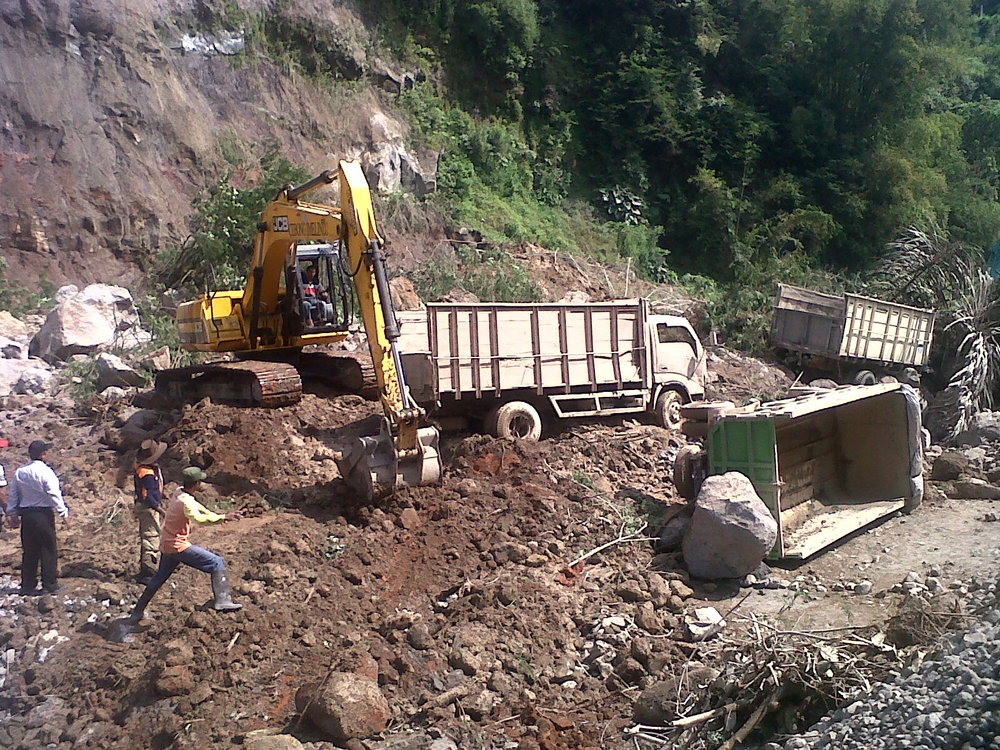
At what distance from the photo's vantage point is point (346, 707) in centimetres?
556

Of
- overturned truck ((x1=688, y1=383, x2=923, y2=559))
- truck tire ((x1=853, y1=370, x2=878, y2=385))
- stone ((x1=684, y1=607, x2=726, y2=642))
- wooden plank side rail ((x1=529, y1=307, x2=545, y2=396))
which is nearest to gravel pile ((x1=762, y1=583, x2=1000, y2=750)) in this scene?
stone ((x1=684, y1=607, x2=726, y2=642))

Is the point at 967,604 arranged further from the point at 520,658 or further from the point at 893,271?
the point at 893,271

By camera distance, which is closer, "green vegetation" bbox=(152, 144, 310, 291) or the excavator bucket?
the excavator bucket

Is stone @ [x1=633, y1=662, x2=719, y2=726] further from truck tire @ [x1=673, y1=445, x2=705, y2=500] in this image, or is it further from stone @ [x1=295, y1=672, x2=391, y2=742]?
truck tire @ [x1=673, y1=445, x2=705, y2=500]

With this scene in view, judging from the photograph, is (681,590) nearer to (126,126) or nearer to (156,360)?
(156,360)

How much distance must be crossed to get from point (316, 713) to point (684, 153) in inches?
1121

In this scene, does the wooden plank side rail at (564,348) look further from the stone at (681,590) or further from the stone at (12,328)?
the stone at (12,328)

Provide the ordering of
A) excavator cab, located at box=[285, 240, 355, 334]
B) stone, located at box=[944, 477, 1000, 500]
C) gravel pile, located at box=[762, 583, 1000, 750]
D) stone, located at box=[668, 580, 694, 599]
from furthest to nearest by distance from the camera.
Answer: excavator cab, located at box=[285, 240, 355, 334], stone, located at box=[944, 477, 1000, 500], stone, located at box=[668, 580, 694, 599], gravel pile, located at box=[762, 583, 1000, 750]

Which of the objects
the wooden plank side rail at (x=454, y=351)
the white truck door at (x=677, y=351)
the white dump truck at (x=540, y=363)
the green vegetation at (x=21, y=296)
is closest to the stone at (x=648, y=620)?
the white dump truck at (x=540, y=363)

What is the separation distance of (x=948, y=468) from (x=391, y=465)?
670 cm

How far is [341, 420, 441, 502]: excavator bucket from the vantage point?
9.16 meters

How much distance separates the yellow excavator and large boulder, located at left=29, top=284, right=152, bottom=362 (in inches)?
99.6

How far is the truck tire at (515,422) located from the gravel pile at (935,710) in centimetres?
679

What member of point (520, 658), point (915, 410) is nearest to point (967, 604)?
point (520, 658)
